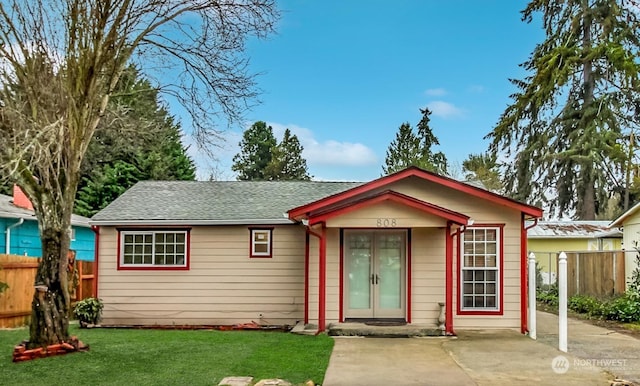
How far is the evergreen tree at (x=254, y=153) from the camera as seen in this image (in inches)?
1820

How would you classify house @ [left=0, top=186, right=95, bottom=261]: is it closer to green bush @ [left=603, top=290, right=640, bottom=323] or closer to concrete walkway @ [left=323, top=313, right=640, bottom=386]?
concrete walkway @ [left=323, top=313, right=640, bottom=386]

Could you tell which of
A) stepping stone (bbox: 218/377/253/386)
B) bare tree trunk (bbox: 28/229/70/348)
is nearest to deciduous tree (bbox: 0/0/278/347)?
bare tree trunk (bbox: 28/229/70/348)

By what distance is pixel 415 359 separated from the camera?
879cm

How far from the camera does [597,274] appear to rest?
17891mm

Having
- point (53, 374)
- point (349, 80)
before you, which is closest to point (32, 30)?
point (53, 374)

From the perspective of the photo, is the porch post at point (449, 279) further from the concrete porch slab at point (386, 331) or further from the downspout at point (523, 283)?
the downspout at point (523, 283)

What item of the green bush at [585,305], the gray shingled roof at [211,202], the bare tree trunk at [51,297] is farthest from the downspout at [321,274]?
the green bush at [585,305]

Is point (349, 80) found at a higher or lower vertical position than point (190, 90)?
higher

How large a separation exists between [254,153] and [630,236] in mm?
32778

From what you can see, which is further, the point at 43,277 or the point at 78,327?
the point at 78,327

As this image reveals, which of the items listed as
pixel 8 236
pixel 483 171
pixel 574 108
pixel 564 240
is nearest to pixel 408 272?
pixel 8 236

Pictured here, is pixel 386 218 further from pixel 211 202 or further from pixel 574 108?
pixel 574 108

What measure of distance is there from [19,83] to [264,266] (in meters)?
6.24

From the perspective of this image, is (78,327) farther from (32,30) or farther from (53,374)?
(32,30)
